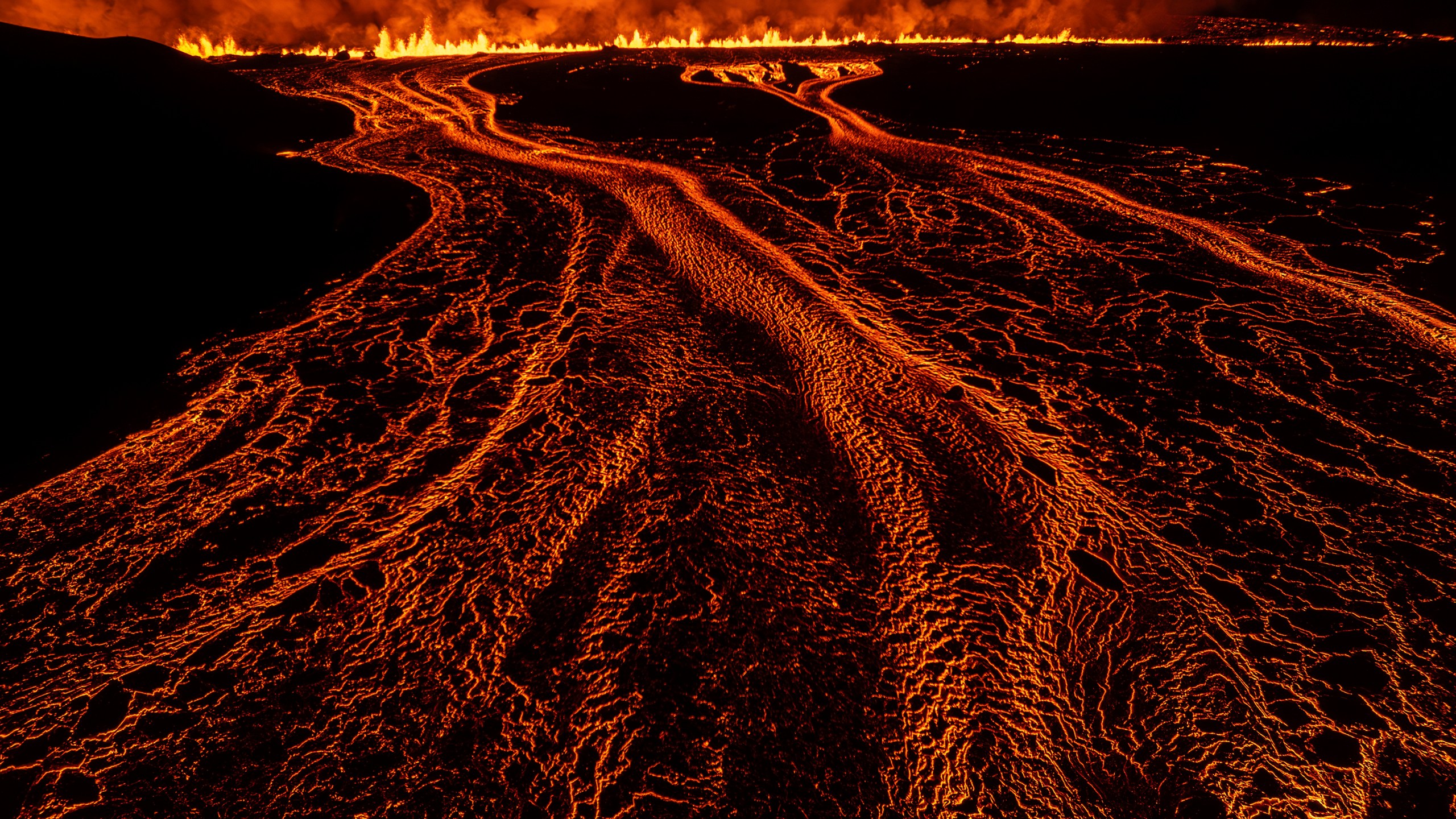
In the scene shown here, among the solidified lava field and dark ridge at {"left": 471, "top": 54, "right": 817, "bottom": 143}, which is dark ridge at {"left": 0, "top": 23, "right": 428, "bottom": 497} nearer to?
the solidified lava field

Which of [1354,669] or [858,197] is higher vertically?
[858,197]

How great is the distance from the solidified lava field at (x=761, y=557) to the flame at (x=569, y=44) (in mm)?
10348

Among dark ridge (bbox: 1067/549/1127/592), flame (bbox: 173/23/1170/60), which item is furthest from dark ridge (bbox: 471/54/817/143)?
dark ridge (bbox: 1067/549/1127/592)

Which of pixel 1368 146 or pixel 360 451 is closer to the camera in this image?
pixel 360 451


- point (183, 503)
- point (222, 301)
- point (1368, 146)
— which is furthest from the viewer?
point (1368, 146)

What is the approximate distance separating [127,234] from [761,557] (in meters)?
2.74

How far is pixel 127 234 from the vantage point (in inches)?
80.5

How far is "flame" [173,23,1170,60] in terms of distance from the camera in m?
9.79

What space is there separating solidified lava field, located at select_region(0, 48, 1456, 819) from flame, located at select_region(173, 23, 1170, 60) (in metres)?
10.3

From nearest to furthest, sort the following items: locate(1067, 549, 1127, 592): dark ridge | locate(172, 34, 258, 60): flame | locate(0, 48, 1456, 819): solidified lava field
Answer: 1. locate(0, 48, 1456, 819): solidified lava field
2. locate(1067, 549, 1127, 592): dark ridge
3. locate(172, 34, 258, 60): flame

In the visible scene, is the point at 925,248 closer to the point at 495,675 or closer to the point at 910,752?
the point at 910,752

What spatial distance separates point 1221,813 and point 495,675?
1.26m

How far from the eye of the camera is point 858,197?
11.2 ft

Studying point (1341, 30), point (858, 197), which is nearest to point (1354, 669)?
point (858, 197)
